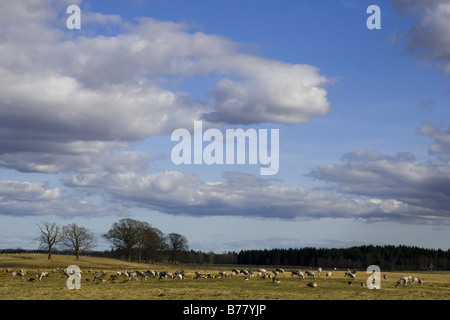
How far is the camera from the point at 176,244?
160m

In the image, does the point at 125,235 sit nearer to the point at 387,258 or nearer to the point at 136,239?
the point at 136,239

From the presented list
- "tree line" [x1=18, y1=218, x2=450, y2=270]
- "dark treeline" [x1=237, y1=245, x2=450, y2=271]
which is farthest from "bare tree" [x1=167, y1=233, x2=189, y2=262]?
"dark treeline" [x1=237, y1=245, x2=450, y2=271]

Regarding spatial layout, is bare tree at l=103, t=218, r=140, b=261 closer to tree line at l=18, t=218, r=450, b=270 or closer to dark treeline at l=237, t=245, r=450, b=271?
tree line at l=18, t=218, r=450, b=270

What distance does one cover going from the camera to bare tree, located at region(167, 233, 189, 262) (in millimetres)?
159250

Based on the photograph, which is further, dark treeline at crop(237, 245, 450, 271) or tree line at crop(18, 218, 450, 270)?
dark treeline at crop(237, 245, 450, 271)

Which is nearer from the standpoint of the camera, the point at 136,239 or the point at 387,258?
the point at 136,239

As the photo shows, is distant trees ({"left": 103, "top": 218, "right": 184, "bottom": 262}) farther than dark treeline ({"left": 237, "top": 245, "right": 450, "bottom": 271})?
No

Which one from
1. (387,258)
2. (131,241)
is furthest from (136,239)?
(387,258)

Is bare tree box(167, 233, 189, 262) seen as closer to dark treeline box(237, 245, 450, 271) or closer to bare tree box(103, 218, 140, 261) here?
bare tree box(103, 218, 140, 261)

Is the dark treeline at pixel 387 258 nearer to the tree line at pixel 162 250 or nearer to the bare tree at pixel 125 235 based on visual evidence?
the tree line at pixel 162 250

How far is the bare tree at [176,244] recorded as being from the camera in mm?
159250

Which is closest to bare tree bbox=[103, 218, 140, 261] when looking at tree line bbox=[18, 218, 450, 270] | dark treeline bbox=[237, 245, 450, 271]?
tree line bbox=[18, 218, 450, 270]
